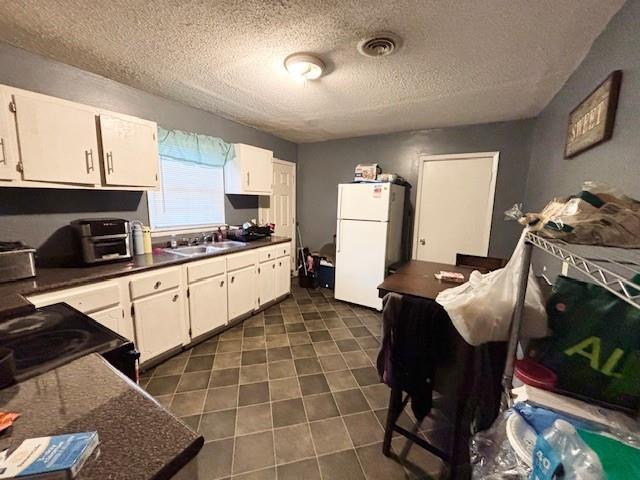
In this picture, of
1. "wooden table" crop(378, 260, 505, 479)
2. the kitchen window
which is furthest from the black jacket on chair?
the kitchen window

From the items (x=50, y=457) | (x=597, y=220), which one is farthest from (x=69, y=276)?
(x=597, y=220)

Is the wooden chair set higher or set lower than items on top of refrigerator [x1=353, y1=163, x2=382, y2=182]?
A: lower

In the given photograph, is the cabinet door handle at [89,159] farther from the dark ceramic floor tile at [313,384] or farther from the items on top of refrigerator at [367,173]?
the items on top of refrigerator at [367,173]

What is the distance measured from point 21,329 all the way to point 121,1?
164cm

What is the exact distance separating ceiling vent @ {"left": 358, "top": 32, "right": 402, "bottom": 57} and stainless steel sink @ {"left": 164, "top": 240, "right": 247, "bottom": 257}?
216 cm

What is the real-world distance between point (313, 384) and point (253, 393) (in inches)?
18.3

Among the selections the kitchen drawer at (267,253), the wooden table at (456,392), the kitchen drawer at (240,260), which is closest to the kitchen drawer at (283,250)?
the kitchen drawer at (267,253)

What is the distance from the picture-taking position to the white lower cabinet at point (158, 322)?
206 centimetres

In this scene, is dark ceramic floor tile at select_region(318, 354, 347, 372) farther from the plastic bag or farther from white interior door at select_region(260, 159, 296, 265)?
white interior door at select_region(260, 159, 296, 265)

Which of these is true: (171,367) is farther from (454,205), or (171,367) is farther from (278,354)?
(454,205)

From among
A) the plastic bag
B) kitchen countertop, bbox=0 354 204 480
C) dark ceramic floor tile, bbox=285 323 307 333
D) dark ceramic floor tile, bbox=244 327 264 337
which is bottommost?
dark ceramic floor tile, bbox=244 327 264 337

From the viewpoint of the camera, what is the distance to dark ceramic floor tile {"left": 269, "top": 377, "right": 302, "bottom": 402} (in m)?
1.96

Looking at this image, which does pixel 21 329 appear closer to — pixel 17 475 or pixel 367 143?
pixel 17 475

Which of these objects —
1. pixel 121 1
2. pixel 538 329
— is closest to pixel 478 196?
pixel 538 329
